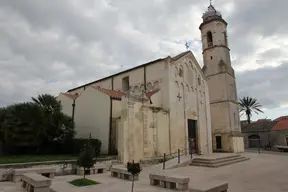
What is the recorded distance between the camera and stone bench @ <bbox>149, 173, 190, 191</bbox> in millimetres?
8086

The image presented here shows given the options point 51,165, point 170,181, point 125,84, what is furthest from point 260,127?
point 51,165

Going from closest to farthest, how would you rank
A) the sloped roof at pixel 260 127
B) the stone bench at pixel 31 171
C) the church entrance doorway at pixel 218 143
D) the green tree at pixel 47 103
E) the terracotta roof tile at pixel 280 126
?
the stone bench at pixel 31 171, the green tree at pixel 47 103, the church entrance doorway at pixel 218 143, the terracotta roof tile at pixel 280 126, the sloped roof at pixel 260 127

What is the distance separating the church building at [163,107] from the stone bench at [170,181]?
200 inches

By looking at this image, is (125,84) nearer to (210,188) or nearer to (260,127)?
(210,188)

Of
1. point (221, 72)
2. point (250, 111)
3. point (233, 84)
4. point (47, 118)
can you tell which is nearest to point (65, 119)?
point (47, 118)

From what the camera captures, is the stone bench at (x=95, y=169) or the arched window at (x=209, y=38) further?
the arched window at (x=209, y=38)

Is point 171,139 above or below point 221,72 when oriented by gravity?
below

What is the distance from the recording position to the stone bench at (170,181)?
318 inches

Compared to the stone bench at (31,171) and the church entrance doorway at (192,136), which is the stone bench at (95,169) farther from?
the church entrance doorway at (192,136)

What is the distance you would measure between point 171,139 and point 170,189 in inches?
385

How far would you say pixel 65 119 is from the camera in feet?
57.7

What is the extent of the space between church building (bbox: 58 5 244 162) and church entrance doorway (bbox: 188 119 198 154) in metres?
0.10

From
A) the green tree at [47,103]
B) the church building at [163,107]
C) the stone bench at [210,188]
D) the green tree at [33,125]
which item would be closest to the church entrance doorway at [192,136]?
A: the church building at [163,107]

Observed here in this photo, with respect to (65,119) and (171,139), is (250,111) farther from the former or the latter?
(65,119)
